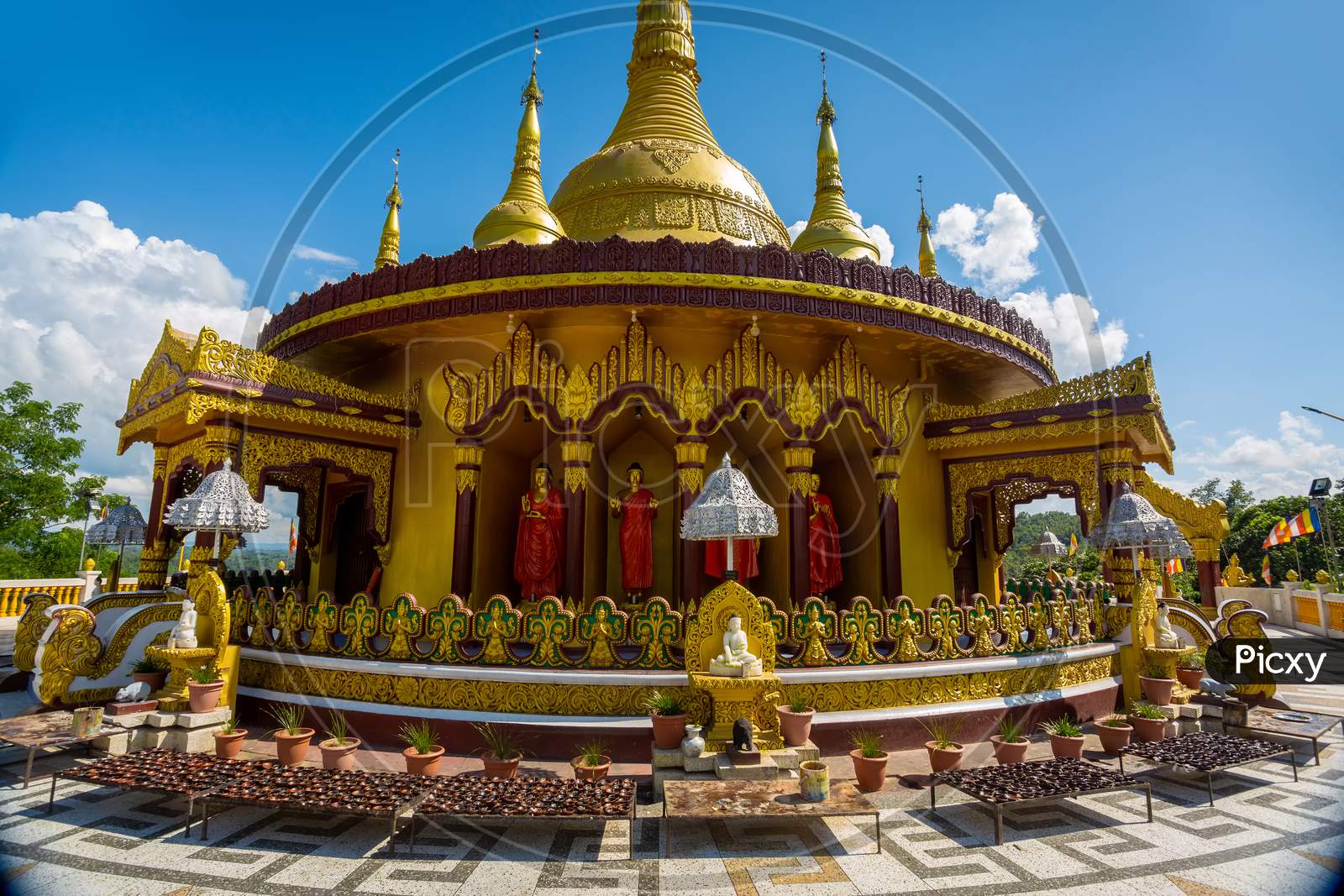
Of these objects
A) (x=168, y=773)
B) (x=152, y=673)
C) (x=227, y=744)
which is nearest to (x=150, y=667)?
(x=152, y=673)

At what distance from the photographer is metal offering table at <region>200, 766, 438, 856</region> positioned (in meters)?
5.46

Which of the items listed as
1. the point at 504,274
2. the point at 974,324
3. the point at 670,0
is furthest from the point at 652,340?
the point at 670,0

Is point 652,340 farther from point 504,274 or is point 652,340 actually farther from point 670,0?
point 670,0

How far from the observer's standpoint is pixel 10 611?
2155 centimetres

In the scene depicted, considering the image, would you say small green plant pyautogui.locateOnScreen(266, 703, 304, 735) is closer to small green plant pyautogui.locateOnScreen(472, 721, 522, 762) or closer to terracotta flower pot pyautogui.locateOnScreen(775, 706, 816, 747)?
small green plant pyautogui.locateOnScreen(472, 721, 522, 762)

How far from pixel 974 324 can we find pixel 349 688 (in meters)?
11.1

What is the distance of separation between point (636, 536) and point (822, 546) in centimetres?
323

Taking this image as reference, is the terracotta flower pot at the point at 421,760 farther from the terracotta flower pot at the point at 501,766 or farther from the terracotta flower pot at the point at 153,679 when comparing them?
the terracotta flower pot at the point at 153,679

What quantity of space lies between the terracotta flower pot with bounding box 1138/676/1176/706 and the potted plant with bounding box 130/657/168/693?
13.2m

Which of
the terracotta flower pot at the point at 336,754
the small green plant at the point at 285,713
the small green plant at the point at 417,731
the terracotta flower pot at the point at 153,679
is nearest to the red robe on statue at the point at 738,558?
the small green plant at the point at 417,731

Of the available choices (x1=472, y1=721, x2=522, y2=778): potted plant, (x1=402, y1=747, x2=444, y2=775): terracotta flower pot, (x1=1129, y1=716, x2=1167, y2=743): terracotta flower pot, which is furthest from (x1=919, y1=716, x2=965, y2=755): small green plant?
(x1=402, y1=747, x2=444, y2=775): terracotta flower pot

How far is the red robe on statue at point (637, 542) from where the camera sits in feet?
37.2

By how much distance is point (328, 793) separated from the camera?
227 inches

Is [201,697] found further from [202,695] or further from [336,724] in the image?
[336,724]
